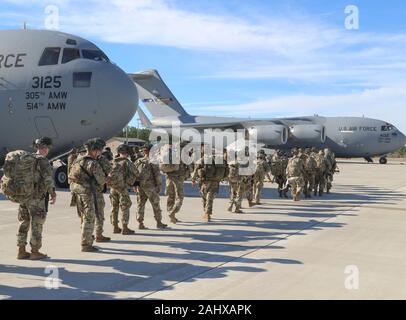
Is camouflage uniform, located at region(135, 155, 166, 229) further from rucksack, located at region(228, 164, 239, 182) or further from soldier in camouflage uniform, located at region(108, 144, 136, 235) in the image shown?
rucksack, located at region(228, 164, 239, 182)

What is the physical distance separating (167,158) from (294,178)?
603 centimetres

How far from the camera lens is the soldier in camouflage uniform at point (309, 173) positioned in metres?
16.0

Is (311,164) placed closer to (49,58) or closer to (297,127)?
(49,58)

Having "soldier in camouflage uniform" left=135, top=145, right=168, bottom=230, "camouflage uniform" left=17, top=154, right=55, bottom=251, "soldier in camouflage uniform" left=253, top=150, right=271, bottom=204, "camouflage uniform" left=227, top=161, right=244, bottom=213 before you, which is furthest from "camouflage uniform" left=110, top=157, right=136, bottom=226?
"soldier in camouflage uniform" left=253, top=150, right=271, bottom=204

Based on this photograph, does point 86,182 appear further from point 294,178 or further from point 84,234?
point 294,178

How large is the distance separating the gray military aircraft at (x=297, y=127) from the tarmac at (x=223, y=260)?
26.1 metres

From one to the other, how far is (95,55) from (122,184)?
7.95m

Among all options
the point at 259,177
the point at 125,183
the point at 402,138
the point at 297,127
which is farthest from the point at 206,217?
the point at 402,138

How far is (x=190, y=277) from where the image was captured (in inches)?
240

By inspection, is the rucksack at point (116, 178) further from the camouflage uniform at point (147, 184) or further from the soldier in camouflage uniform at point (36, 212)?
the soldier in camouflage uniform at point (36, 212)

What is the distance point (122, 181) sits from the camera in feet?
29.1

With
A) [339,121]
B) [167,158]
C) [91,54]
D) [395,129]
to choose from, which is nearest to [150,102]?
[339,121]

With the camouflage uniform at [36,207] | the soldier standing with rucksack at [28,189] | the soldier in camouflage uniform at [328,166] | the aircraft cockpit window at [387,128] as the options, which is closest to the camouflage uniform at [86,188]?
the soldier standing with rucksack at [28,189]

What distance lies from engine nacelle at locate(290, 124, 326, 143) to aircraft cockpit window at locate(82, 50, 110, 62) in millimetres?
26273
